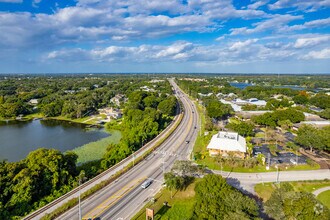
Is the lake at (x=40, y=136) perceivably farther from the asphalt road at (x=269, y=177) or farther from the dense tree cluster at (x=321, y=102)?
the dense tree cluster at (x=321, y=102)

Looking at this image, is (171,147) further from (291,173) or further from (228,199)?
(228,199)

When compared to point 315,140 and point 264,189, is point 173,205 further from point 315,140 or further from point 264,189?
point 315,140

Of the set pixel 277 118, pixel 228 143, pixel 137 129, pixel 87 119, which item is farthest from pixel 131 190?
pixel 87 119

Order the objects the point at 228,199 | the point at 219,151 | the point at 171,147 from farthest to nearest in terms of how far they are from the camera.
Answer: the point at 171,147 < the point at 219,151 < the point at 228,199

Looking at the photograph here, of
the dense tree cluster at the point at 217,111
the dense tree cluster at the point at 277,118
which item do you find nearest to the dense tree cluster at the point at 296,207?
the dense tree cluster at the point at 277,118

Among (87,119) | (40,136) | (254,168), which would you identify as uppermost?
(254,168)

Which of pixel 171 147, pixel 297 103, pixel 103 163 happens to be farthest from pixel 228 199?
pixel 297 103

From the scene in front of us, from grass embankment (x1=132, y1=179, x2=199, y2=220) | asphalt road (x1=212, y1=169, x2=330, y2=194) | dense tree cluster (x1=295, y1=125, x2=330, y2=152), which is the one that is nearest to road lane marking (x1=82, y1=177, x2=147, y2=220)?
grass embankment (x1=132, y1=179, x2=199, y2=220)
